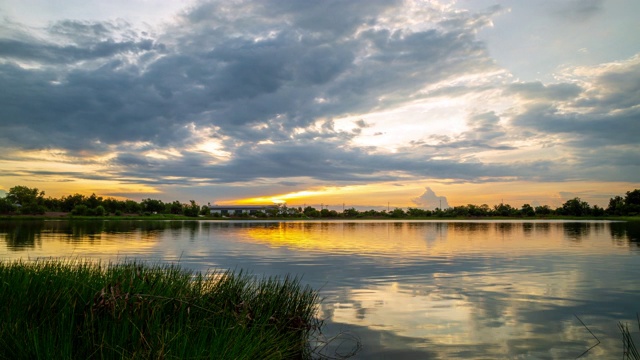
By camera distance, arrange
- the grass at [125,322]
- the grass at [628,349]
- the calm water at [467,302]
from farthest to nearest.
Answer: the calm water at [467,302]
the grass at [628,349]
the grass at [125,322]

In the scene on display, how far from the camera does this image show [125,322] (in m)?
9.59

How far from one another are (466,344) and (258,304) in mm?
8146

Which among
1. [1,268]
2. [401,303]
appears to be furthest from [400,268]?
[1,268]

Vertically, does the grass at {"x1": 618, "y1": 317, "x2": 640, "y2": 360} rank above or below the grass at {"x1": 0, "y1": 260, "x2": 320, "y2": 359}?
below

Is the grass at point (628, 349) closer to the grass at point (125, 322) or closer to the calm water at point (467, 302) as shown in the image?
the calm water at point (467, 302)

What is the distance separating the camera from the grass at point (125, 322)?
9.02 meters

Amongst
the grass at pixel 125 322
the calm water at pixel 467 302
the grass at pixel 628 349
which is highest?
the grass at pixel 125 322

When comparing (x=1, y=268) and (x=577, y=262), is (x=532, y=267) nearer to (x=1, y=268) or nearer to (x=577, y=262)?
(x=577, y=262)

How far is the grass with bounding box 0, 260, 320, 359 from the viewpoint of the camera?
9.02m

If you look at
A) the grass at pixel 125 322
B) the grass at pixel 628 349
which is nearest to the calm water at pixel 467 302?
the grass at pixel 628 349

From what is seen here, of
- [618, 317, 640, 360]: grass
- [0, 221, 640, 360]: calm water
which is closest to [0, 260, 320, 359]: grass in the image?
[0, 221, 640, 360]: calm water

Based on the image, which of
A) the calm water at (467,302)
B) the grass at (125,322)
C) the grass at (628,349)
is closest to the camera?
the grass at (125,322)

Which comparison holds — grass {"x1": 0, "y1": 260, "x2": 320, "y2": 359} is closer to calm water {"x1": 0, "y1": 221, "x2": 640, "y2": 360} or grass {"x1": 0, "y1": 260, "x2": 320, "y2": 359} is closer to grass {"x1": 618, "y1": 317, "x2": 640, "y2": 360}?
calm water {"x1": 0, "y1": 221, "x2": 640, "y2": 360}

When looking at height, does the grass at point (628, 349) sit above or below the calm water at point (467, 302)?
above
